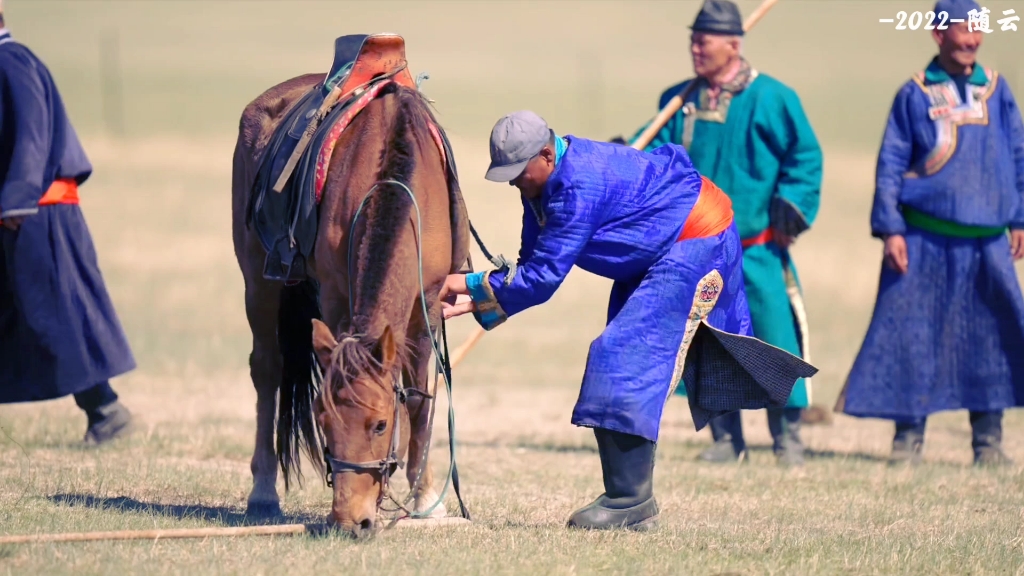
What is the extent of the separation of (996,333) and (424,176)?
4205 millimetres

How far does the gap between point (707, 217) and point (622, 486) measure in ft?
3.51

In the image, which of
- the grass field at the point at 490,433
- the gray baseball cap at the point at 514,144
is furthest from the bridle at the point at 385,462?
the gray baseball cap at the point at 514,144

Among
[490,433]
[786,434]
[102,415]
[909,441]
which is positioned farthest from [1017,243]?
[102,415]

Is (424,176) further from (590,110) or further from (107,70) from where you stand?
(107,70)

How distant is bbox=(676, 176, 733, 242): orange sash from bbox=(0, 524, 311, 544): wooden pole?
5.93ft

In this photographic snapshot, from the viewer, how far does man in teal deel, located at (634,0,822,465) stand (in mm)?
8344

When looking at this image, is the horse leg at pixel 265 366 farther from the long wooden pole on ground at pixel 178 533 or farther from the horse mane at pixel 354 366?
the horse mane at pixel 354 366

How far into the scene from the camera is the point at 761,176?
841 centimetres

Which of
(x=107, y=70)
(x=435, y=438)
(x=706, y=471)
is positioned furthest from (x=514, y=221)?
(x=107, y=70)

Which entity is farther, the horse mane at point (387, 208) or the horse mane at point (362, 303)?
the horse mane at point (387, 208)

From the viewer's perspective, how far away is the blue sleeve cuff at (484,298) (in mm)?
5258

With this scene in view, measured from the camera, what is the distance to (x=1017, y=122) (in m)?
8.41

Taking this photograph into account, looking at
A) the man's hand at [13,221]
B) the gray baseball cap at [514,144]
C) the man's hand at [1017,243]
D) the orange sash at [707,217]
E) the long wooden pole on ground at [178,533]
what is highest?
the gray baseball cap at [514,144]

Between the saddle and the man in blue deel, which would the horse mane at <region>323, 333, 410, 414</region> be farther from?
the saddle
